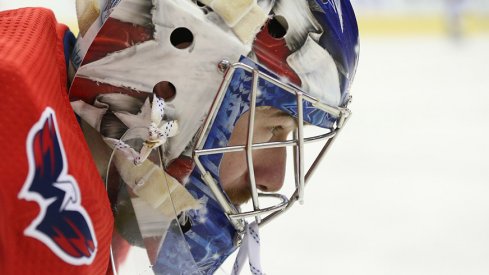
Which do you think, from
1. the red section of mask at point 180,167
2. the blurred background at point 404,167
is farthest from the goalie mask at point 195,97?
the blurred background at point 404,167

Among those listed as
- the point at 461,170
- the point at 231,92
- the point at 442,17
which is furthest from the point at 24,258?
the point at 442,17

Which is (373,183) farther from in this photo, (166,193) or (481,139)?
(166,193)

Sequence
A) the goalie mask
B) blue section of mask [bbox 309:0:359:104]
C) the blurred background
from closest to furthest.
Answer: the goalie mask < blue section of mask [bbox 309:0:359:104] < the blurred background

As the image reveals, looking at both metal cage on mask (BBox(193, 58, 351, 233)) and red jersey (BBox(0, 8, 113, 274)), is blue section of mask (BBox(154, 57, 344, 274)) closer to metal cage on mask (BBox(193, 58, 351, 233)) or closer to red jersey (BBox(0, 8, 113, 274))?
metal cage on mask (BBox(193, 58, 351, 233))

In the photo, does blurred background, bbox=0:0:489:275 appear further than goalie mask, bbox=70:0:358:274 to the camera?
Yes

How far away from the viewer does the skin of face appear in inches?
42.3

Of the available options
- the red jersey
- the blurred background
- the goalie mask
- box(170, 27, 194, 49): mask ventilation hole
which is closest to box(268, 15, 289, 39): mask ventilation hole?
the goalie mask

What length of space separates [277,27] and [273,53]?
0.04 meters

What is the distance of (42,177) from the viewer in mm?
769

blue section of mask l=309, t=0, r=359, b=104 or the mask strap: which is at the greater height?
blue section of mask l=309, t=0, r=359, b=104

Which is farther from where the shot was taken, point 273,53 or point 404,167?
point 404,167

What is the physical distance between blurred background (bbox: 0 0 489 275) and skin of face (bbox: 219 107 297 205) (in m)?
0.67

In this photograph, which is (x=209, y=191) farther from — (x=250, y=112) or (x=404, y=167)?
(x=404, y=167)

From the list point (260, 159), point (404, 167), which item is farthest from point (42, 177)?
point (404, 167)
